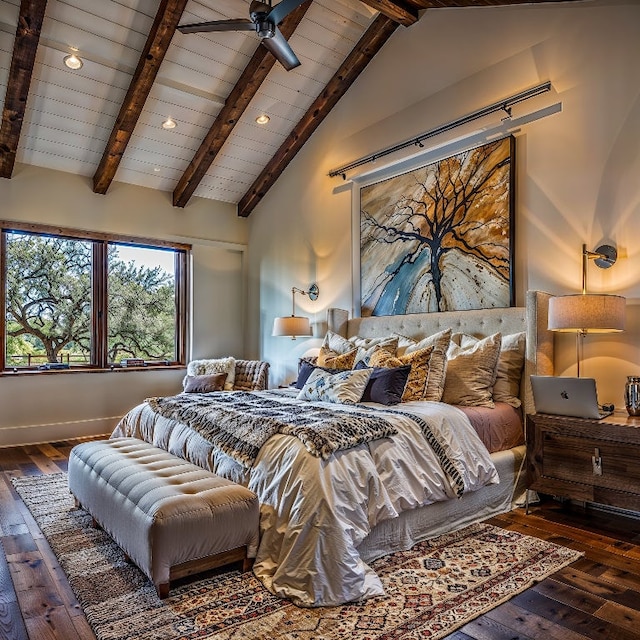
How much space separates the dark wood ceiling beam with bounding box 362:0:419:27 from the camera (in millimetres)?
4392

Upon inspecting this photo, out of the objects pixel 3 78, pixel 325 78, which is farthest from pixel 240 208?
pixel 3 78

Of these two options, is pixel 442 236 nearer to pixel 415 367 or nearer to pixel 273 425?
pixel 415 367

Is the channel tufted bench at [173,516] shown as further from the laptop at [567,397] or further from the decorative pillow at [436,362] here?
the laptop at [567,397]

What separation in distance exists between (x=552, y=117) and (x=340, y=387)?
8.28 ft

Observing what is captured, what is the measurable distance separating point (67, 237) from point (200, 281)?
1.64 m

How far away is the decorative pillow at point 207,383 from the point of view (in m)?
5.70

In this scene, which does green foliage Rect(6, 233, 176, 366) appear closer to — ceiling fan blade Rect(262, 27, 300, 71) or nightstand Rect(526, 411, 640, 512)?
ceiling fan blade Rect(262, 27, 300, 71)

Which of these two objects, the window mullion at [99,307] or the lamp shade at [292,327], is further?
the window mullion at [99,307]

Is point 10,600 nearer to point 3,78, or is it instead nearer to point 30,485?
point 30,485

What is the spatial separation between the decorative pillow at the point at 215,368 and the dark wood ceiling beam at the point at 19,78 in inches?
112

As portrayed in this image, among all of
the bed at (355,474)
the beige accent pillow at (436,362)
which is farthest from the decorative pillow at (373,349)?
the bed at (355,474)

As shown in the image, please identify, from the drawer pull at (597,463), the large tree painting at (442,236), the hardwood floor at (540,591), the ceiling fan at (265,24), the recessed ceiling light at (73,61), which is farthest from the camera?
the recessed ceiling light at (73,61)

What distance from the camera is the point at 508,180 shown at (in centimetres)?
400

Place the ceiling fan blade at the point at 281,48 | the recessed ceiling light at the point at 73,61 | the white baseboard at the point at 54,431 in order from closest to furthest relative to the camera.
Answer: the ceiling fan blade at the point at 281,48
the recessed ceiling light at the point at 73,61
the white baseboard at the point at 54,431
